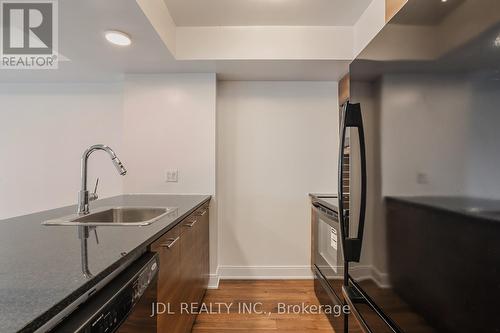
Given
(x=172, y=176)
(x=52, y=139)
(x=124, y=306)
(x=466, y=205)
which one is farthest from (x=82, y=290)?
(x=52, y=139)

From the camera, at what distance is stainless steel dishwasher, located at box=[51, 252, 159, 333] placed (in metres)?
0.61

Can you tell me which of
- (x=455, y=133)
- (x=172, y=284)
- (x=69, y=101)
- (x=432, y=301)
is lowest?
(x=172, y=284)

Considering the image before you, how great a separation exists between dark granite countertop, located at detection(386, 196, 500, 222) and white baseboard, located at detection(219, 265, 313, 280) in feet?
8.16

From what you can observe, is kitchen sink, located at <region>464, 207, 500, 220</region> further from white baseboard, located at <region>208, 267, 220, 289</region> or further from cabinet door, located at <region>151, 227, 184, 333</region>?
white baseboard, located at <region>208, 267, 220, 289</region>

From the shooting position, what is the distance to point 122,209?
1840 mm

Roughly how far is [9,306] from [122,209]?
139cm

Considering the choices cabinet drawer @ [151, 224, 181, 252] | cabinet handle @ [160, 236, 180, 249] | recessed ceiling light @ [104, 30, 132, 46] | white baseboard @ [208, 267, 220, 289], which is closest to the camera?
cabinet drawer @ [151, 224, 181, 252]

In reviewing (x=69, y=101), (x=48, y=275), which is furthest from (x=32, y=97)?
(x=48, y=275)

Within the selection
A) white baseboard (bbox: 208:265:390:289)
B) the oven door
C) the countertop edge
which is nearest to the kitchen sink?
→ the countertop edge

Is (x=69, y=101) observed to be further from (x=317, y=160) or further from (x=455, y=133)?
(x=455, y=133)

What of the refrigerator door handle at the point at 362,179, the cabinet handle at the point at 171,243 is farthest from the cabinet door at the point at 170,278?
the refrigerator door handle at the point at 362,179

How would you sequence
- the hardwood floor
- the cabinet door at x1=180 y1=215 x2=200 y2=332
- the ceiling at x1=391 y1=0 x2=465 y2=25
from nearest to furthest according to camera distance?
the ceiling at x1=391 y1=0 x2=465 y2=25
the cabinet door at x1=180 y1=215 x2=200 y2=332
the hardwood floor

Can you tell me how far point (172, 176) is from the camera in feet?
8.80

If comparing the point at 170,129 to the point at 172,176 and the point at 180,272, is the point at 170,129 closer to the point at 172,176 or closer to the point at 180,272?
the point at 172,176
